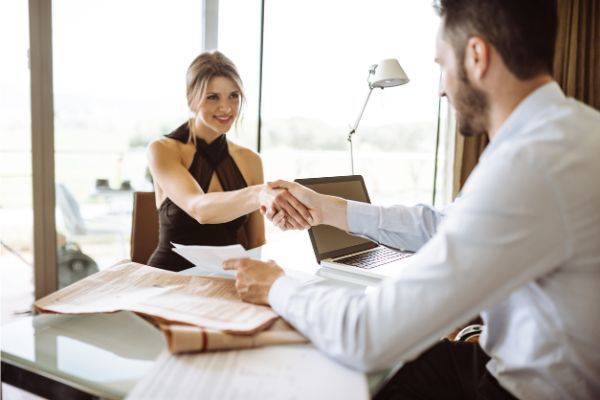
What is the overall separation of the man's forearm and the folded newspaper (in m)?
0.49

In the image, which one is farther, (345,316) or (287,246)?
(287,246)

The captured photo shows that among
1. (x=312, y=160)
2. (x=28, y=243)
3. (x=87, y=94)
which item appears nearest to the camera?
(x=28, y=243)

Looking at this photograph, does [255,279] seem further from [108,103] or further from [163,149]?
[108,103]

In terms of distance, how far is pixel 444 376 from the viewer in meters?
Answer: 1.00

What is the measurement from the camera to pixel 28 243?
2.21 meters

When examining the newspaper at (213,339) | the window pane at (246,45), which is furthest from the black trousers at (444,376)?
the window pane at (246,45)

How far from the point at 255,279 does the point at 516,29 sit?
2.16ft

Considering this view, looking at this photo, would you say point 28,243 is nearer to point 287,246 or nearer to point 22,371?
point 287,246

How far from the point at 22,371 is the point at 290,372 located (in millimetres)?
469

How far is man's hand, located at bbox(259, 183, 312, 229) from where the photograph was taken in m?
1.48

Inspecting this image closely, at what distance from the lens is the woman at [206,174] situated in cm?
181

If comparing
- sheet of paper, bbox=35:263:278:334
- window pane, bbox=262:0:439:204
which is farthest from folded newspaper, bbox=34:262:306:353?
window pane, bbox=262:0:439:204

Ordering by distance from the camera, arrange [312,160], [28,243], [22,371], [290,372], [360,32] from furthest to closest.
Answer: [312,160] → [360,32] → [28,243] → [22,371] → [290,372]

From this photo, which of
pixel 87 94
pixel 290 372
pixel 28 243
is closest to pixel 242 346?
pixel 290 372
